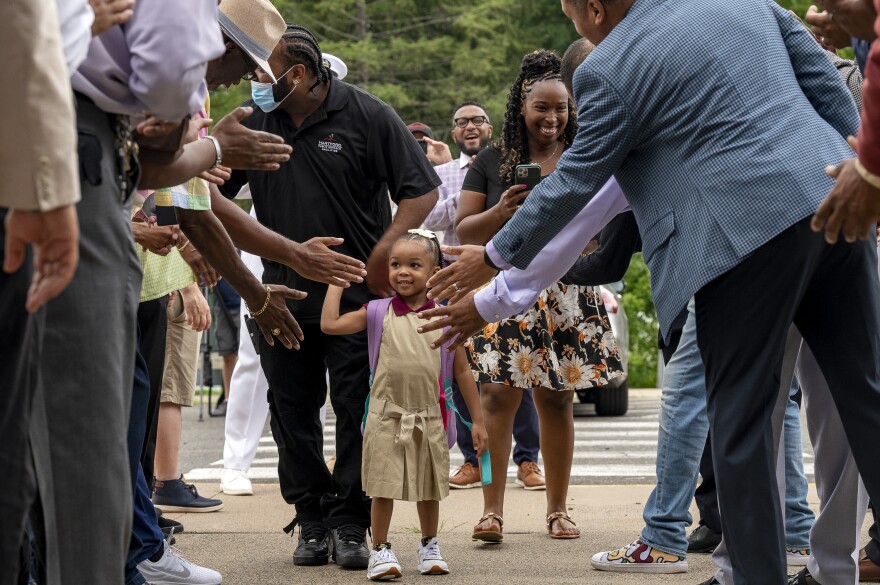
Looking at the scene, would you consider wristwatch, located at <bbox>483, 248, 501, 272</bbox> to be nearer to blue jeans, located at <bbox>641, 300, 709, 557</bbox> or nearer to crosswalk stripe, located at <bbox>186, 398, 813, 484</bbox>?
blue jeans, located at <bbox>641, 300, 709, 557</bbox>

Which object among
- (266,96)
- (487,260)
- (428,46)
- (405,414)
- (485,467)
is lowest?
(485,467)

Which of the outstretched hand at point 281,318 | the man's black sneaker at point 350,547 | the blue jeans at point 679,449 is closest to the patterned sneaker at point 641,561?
the blue jeans at point 679,449

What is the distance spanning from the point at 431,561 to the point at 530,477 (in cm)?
248

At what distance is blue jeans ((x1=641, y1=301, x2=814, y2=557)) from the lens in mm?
5031

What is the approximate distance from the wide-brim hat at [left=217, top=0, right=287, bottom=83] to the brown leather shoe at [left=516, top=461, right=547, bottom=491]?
3602 millimetres

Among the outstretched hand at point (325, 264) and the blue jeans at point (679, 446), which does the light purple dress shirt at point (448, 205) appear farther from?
the blue jeans at point (679, 446)

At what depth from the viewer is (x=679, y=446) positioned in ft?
16.6

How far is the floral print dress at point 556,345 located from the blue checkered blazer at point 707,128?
84.3 inches

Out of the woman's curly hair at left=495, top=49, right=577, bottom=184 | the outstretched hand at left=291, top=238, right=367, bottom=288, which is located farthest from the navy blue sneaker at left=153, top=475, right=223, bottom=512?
the woman's curly hair at left=495, top=49, right=577, bottom=184

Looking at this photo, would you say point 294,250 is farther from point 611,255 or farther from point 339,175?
point 611,255

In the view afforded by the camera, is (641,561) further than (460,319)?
Yes

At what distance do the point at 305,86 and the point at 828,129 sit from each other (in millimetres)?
2636

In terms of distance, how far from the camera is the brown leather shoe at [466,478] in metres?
7.60

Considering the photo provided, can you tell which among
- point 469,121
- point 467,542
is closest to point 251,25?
point 467,542
